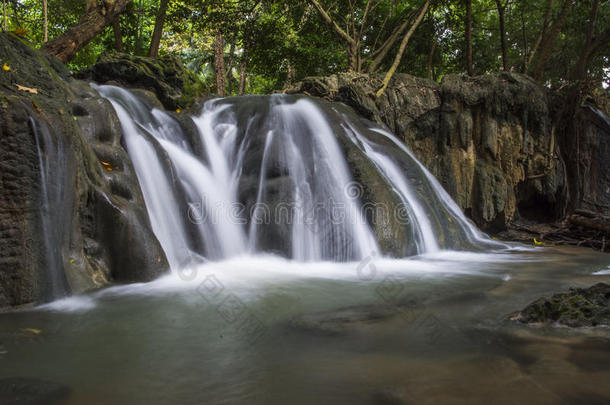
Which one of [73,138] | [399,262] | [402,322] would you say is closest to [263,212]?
[399,262]

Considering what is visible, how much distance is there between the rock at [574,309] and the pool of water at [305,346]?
11cm

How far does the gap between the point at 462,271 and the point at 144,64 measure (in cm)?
706

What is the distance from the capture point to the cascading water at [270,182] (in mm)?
5059

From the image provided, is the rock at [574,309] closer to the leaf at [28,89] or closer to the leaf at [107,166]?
the leaf at [107,166]

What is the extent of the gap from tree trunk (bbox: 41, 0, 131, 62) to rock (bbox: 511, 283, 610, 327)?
8156mm

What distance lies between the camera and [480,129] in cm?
960

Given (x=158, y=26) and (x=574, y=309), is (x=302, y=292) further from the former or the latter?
(x=158, y=26)

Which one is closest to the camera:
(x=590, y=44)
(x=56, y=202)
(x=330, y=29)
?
(x=56, y=202)

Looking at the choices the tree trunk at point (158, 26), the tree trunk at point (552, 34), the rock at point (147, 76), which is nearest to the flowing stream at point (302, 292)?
the rock at point (147, 76)

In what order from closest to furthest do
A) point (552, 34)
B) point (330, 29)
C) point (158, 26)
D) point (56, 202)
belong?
point (56, 202) < point (552, 34) < point (158, 26) < point (330, 29)

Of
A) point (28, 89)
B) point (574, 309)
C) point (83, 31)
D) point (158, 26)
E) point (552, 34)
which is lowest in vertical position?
point (574, 309)

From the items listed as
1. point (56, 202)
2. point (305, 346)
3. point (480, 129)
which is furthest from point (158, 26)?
point (305, 346)

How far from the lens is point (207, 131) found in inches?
267

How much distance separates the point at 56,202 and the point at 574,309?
143 inches
